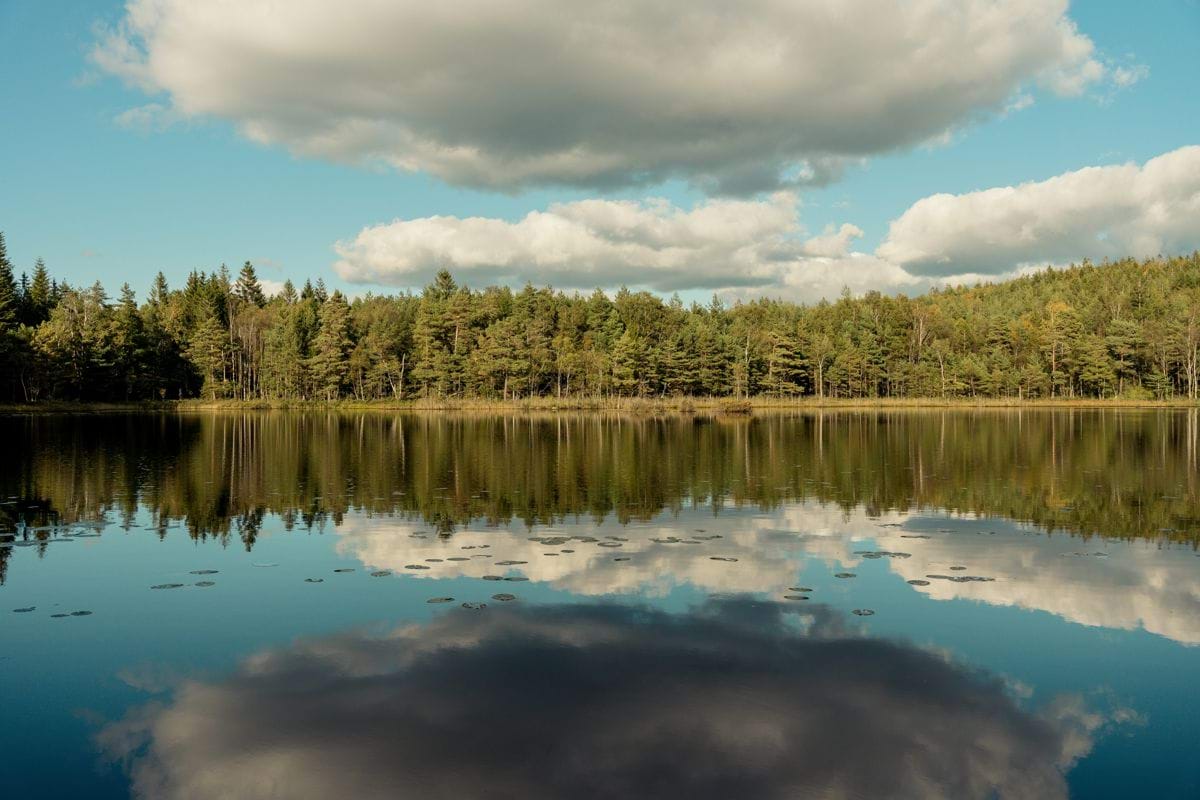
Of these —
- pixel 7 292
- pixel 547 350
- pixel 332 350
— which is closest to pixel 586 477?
pixel 547 350

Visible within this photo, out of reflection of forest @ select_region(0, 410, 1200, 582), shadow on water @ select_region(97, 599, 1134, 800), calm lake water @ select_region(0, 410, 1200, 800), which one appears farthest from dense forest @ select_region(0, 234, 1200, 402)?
shadow on water @ select_region(97, 599, 1134, 800)

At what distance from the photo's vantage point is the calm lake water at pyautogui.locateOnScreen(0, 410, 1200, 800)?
6926 millimetres

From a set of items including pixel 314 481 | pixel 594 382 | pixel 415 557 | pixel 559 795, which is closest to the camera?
pixel 559 795

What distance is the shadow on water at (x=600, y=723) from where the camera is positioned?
666cm

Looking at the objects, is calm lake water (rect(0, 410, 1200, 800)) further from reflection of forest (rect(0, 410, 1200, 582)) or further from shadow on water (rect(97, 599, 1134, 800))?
reflection of forest (rect(0, 410, 1200, 582))

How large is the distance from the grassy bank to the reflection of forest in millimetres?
33622

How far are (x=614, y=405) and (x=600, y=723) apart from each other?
250 feet

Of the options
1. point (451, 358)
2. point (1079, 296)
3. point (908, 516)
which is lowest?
point (908, 516)

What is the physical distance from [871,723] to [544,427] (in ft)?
167

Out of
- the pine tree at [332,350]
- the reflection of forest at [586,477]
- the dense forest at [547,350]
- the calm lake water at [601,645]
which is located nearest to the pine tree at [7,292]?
the dense forest at [547,350]

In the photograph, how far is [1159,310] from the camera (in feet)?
424

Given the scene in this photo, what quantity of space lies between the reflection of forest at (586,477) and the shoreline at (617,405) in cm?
3399

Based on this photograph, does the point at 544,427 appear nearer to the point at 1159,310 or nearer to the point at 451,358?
the point at 451,358

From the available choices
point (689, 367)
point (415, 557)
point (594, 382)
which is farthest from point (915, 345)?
point (415, 557)
